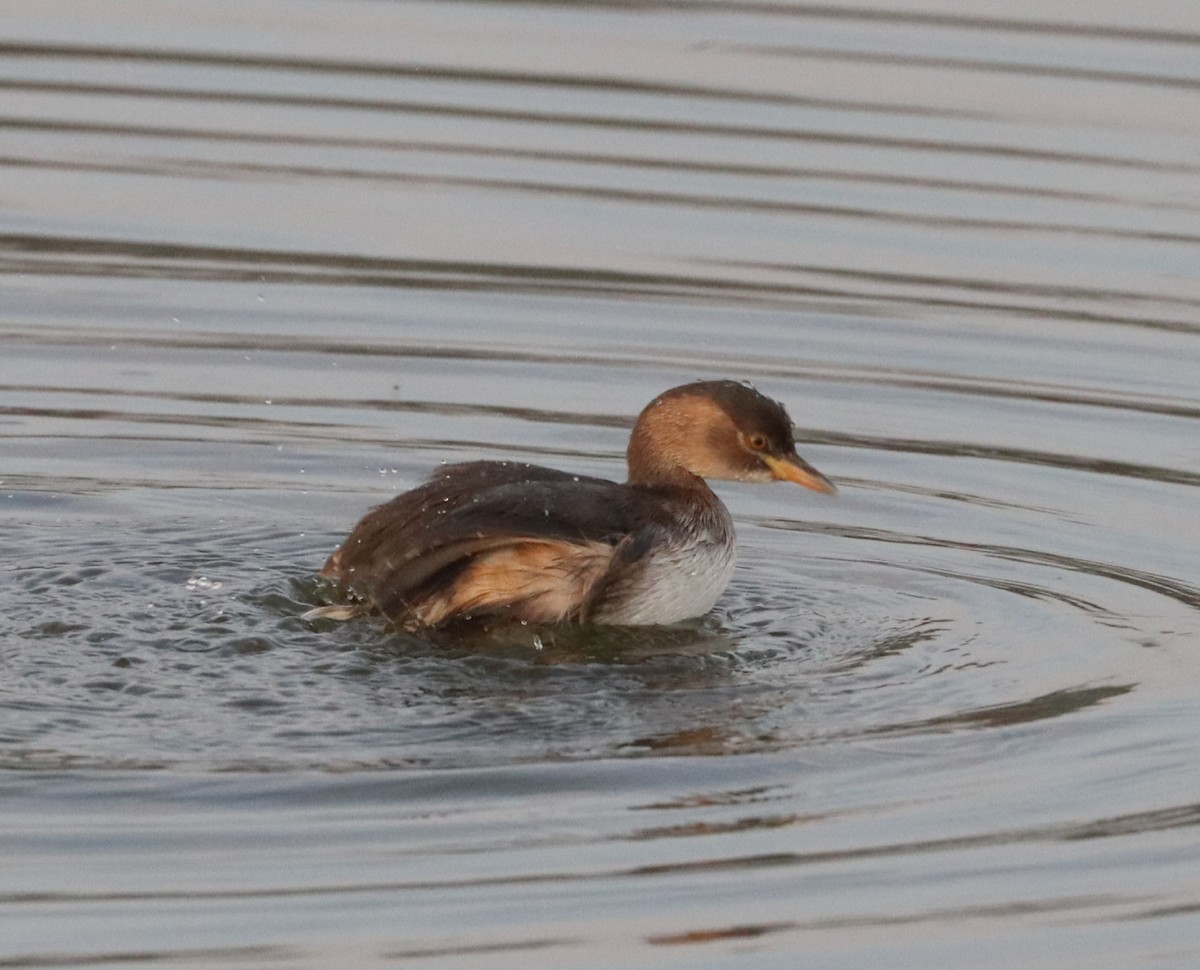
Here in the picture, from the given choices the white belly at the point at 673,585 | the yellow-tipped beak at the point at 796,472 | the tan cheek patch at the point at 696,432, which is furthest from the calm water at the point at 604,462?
the tan cheek patch at the point at 696,432

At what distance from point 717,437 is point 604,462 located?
1.64 m

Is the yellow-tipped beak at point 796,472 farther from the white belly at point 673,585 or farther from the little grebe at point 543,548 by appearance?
the white belly at point 673,585

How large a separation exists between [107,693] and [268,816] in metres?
1.24

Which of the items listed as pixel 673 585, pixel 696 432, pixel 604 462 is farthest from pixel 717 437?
Result: pixel 604 462

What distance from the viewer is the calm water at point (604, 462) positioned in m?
7.03

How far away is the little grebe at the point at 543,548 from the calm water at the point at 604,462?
0.48 feet

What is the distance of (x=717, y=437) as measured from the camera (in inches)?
396

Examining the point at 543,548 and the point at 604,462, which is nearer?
the point at 543,548

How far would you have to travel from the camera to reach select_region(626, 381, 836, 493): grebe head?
32.8 ft

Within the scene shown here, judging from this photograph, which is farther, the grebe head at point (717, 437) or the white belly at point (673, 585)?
the grebe head at point (717, 437)

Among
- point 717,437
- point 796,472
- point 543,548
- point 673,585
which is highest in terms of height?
point 717,437

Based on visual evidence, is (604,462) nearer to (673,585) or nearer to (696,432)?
(696,432)

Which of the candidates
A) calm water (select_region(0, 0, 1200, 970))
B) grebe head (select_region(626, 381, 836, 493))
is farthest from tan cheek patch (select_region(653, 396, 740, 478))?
calm water (select_region(0, 0, 1200, 970))

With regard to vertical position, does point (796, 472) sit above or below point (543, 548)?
above
